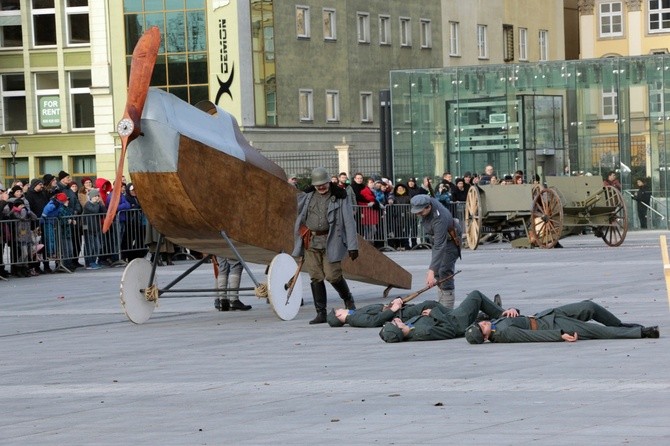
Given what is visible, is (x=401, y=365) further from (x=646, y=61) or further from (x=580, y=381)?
(x=646, y=61)

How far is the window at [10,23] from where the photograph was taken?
7312 cm

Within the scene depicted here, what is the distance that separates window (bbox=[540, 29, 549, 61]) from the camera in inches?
3401

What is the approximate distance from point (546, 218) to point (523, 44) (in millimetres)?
50152

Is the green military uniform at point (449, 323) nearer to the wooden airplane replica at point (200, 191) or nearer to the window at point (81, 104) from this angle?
the wooden airplane replica at point (200, 191)

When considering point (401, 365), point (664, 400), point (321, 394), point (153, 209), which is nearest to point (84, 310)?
point (153, 209)

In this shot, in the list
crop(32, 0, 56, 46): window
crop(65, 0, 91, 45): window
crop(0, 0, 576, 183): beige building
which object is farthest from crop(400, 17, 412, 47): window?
crop(32, 0, 56, 46): window

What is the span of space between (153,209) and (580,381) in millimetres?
8018

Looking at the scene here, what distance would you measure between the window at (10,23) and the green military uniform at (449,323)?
59.1 meters

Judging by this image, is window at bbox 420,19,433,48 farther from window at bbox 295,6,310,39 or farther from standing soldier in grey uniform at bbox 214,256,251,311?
standing soldier in grey uniform at bbox 214,256,251,311

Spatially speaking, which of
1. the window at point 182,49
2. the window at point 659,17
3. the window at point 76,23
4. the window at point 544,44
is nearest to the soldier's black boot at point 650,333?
the window at point 182,49

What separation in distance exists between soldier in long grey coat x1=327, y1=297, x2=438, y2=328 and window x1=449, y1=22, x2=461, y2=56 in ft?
199

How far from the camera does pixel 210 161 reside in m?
19.8

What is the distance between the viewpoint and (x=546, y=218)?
117ft

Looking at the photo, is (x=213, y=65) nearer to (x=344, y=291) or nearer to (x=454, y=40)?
(x=454, y=40)
